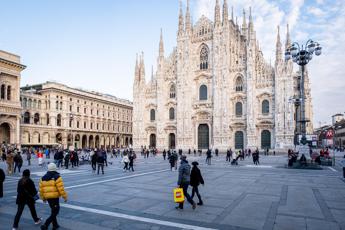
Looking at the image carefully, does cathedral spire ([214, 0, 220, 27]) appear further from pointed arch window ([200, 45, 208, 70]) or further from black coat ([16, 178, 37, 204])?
black coat ([16, 178, 37, 204])

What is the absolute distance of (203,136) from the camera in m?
46.9

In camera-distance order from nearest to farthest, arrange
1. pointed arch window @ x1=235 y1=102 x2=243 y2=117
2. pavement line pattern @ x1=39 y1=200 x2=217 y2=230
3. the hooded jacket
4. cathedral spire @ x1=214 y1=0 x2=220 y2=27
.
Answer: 1. pavement line pattern @ x1=39 y1=200 x2=217 y2=230
2. the hooded jacket
3. pointed arch window @ x1=235 y1=102 x2=243 y2=117
4. cathedral spire @ x1=214 y1=0 x2=220 y2=27

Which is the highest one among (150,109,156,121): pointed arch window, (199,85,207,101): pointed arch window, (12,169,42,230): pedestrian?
(199,85,207,101): pointed arch window

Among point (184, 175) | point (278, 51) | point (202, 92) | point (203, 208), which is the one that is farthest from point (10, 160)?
point (278, 51)

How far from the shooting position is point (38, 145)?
5044 centimetres

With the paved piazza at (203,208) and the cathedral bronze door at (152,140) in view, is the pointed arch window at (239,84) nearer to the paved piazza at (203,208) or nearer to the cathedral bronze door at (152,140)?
the cathedral bronze door at (152,140)

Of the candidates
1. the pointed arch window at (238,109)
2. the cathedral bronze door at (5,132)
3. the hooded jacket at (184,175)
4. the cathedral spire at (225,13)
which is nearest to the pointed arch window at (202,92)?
the pointed arch window at (238,109)

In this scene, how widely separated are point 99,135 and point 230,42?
38.9 meters

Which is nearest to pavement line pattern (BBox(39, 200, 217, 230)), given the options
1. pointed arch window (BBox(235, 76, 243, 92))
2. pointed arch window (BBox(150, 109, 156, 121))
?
pointed arch window (BBox(235, 76, 243, 92))

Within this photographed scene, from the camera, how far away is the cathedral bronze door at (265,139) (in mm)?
41156

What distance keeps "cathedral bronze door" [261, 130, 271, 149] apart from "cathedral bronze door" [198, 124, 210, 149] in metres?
9.27

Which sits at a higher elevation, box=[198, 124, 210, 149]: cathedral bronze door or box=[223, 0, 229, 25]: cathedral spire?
box=[223, 0, 229, 25]: cathedral spire

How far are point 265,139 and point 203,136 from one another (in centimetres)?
1075

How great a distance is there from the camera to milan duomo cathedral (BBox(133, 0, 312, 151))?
4022cm
